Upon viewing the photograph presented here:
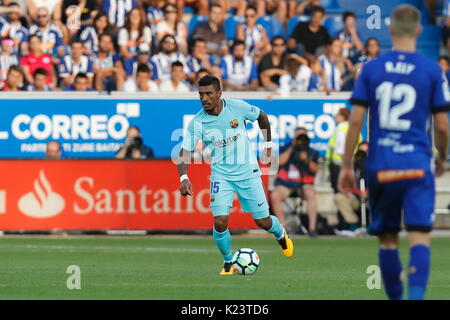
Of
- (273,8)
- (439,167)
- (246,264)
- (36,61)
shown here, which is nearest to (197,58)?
(273,8)

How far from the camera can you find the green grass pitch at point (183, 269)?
11.7 meters

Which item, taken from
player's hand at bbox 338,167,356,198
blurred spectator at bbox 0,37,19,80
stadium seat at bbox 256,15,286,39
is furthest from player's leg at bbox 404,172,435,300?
stadium seat at bbox 256,15,286,39

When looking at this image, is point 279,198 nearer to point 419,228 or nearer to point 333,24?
point 333,24

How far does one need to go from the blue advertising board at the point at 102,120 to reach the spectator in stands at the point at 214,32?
2.30m

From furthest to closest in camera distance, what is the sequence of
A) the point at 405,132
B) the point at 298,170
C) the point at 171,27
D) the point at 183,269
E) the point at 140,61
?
the point at 171,27, the point at 140,61, the point at 298,170, the point at 183,269, the point at 405,132

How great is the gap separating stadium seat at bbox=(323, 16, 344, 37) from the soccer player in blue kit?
16.6m

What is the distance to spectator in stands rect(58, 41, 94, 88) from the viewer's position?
2355cm

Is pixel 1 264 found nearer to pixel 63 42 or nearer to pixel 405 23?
pixel 405 23

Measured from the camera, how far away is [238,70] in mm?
23781

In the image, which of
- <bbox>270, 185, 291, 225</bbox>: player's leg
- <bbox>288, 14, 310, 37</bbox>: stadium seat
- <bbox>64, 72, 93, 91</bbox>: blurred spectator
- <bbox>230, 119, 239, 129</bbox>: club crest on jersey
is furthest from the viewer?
<bbox>288, 14, 310, 37</bbox>: stadium seat

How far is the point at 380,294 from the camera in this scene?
38.2 feet

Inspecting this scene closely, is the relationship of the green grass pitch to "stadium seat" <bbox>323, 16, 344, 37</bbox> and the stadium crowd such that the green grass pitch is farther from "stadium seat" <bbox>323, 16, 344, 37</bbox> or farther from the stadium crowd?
"stadium seat" <bbox>323, 16, 344, 37</bbox>

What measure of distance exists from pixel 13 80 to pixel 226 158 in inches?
387
